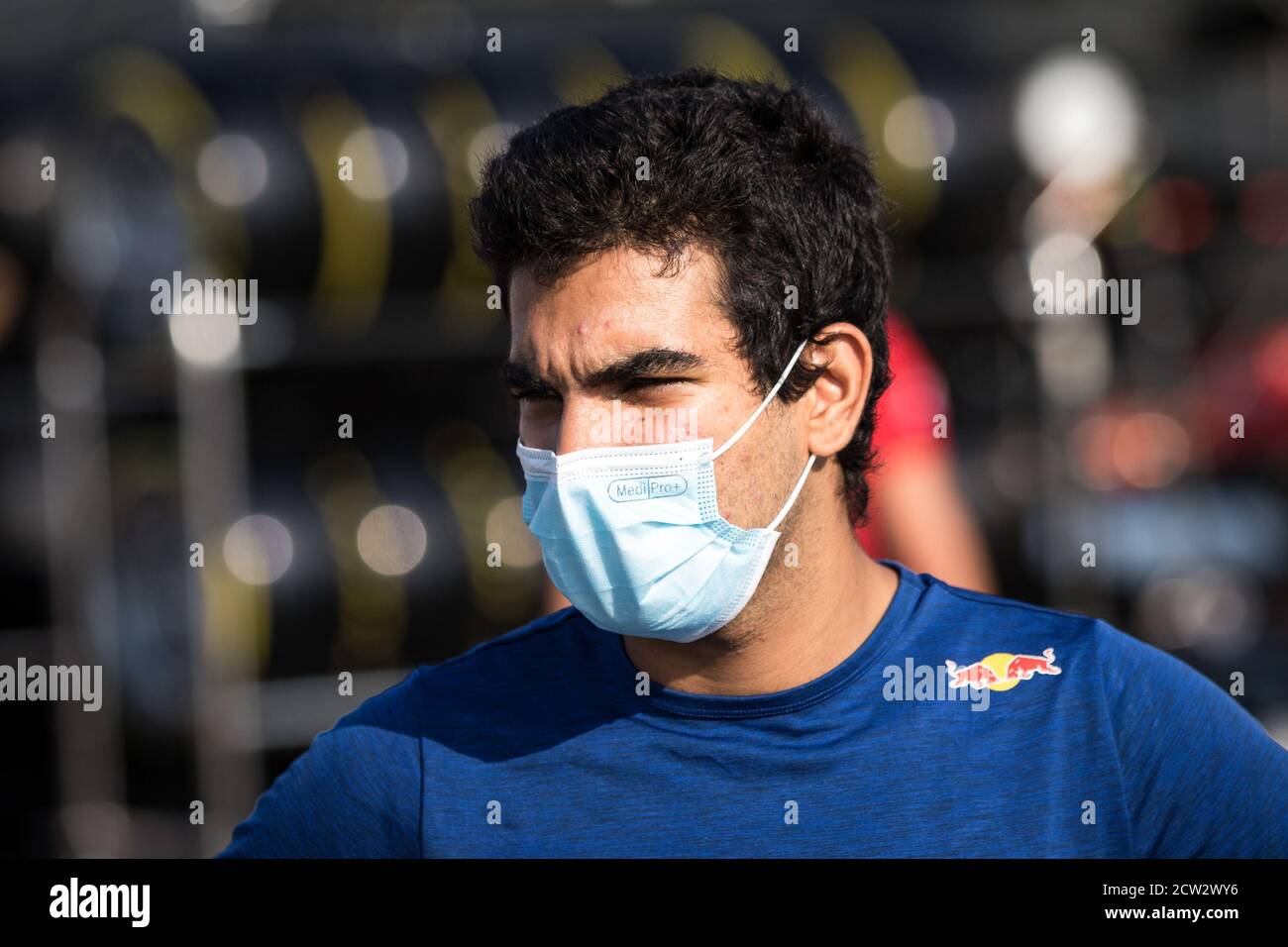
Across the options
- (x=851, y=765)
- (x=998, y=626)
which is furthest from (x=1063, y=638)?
(x=851, y=765)

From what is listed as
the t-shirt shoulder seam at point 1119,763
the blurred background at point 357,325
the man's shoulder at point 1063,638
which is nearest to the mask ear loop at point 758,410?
the man's shoulder at point 1063,638

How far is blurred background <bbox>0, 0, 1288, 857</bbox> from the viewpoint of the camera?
3020 millimetres

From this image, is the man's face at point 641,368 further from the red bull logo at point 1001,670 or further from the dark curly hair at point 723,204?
the red bull logo at point 1001,670

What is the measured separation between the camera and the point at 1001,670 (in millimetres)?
1492

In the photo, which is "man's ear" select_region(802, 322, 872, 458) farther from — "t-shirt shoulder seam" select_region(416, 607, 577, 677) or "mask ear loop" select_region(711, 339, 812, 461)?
"t-shirt shoulder seam" select_region(416, 607, 577, 677)

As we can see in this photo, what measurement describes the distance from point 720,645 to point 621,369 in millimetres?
361

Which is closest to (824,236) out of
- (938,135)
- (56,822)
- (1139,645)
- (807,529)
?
(807,529)

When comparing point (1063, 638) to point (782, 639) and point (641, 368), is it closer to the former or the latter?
point (782, 639)

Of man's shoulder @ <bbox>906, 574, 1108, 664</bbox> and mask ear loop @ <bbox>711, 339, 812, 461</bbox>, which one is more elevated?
mask ear loop @ <bbox>711, 339, 812, 461</bbox>

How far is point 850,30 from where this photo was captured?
3191 millimetres

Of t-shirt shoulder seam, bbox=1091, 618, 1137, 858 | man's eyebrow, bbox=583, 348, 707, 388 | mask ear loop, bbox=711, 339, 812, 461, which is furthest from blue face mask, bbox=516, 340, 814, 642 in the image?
t-shirt shoulder seam, bbox=1091, 618, 1137, 858

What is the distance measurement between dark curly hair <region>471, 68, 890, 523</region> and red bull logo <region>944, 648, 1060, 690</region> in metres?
0.31

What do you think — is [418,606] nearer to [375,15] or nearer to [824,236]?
[375,15]

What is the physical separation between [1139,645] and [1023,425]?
7.55 feet
